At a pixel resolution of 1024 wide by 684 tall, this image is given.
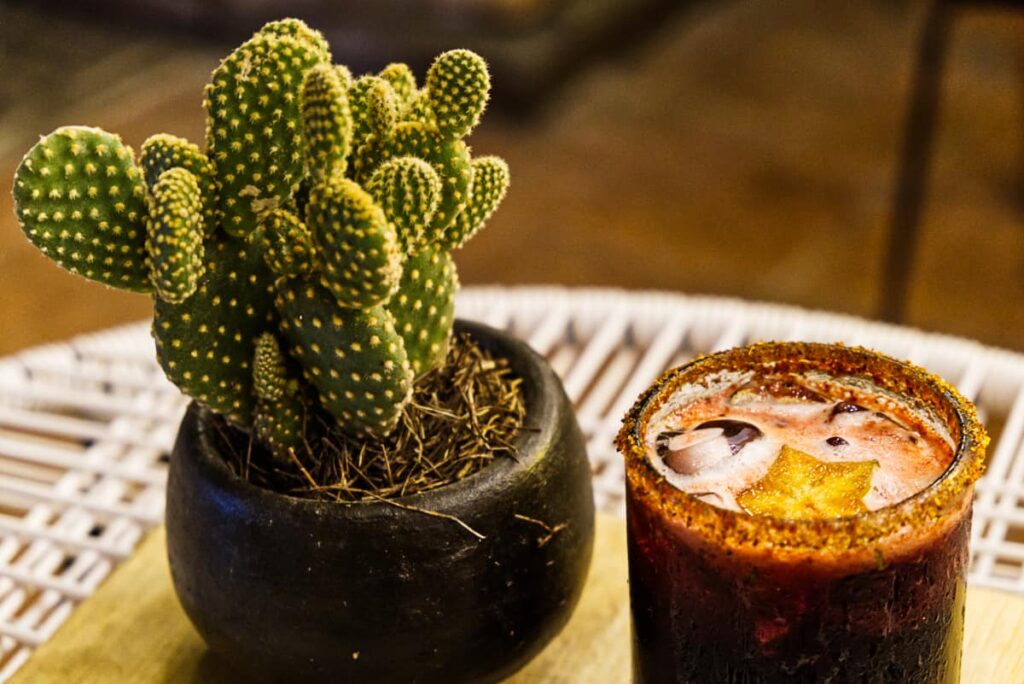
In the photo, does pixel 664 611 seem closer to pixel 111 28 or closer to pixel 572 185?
pixel 572 185

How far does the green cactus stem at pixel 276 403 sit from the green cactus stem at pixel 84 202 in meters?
0.07

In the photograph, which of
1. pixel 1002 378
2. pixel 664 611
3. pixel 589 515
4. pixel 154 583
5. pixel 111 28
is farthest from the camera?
pixel 111 28

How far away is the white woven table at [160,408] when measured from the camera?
91cm

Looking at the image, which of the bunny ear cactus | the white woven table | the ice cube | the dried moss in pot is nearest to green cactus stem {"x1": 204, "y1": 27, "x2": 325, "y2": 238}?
the bunny ear cactus

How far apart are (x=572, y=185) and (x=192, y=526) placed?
2.25 m

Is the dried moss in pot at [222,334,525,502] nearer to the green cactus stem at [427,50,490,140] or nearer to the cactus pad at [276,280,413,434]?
the cactus pad at [276,280,413,434]

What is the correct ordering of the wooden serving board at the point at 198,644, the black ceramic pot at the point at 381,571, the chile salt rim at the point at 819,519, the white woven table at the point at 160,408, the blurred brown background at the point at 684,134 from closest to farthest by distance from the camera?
the chile salt rim at the point at 819,519, the black ceramic pot at the point at 381,571, the wooden serving board at the point at 198,644, the white woven table at the point at 160,408, the blurred brown background at the point at 684,134

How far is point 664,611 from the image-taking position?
619mm

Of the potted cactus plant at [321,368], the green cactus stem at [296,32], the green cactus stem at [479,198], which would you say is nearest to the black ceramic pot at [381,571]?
the potted cactus plant at [321,368]

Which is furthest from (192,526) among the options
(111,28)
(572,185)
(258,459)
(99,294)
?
(111,28)

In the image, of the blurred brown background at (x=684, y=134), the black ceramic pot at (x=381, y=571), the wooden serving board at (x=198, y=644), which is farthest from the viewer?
the blurred brown background at (x=684, y=134)

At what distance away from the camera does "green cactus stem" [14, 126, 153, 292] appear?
602 millimetres

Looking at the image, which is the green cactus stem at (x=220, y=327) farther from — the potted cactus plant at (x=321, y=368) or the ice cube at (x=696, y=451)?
the ice cube at (x=696, y=451)

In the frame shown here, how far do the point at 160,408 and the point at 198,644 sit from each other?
31 cm
